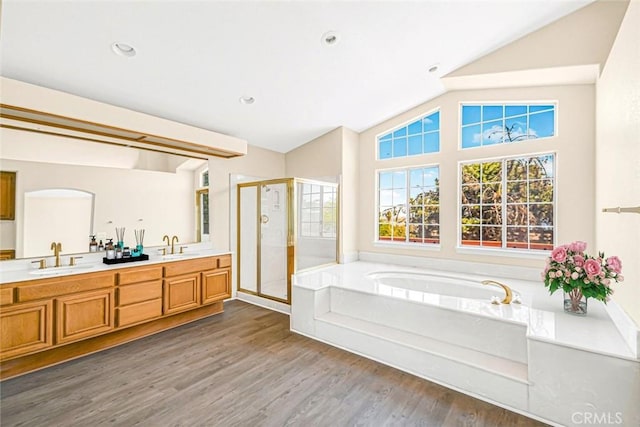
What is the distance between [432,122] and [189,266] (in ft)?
12.6

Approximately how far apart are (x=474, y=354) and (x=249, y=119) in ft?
11.5

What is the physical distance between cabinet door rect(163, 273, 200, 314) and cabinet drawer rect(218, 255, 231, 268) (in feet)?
1.10

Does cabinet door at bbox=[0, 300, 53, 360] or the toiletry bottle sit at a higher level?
the toiletry bottle

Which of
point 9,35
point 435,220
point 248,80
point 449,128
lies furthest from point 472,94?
point 9,35

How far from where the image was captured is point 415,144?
15.5 feet

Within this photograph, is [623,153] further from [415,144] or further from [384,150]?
[384,150]

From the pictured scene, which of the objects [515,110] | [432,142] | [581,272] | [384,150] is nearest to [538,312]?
[581,272]

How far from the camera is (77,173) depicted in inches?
122

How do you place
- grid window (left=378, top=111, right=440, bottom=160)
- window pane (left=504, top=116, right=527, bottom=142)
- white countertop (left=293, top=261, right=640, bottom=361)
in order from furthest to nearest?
grid window (left=378, top=111, right=440, bottom=160), window pane (left=504, top=116, right=527, bottom=142), white countertop (left=293, top=261, right=640, bottom=361)

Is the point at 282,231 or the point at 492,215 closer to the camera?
the point at 492,215

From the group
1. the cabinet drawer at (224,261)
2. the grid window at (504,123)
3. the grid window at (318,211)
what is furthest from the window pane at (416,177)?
the cabinet drawer at (224,261)

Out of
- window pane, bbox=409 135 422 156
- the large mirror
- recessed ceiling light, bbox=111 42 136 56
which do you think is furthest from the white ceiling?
window pane, bbox=409 135 422 156

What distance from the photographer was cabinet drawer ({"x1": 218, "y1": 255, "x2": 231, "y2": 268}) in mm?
3971

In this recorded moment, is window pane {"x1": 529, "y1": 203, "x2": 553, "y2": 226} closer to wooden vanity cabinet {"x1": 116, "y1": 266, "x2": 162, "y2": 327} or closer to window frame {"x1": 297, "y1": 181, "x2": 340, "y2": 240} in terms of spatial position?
window frame {"x1": 297, "y1": 181, "x2": 340, "y2": 240}
